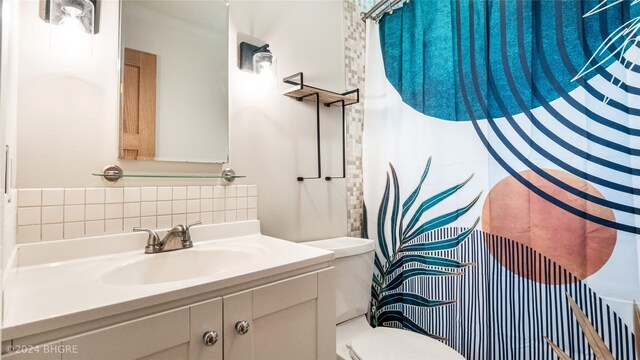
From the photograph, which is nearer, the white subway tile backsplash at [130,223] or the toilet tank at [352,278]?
the white subway tile backsplash at [130,223]

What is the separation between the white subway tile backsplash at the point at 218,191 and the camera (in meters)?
1.15

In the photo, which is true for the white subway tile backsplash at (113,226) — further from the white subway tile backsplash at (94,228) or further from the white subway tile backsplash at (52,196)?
the white subway tile backsplash at (52,196)

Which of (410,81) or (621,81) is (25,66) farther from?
(621,81)

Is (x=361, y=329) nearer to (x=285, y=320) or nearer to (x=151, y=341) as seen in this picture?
(x=285, y=320)

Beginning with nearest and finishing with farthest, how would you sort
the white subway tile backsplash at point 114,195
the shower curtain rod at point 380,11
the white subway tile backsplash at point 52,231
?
the white subway tile backsplash at point 52,231, the white subway tile backsplash at point 114,195, the shower curtain rod at point 380,11

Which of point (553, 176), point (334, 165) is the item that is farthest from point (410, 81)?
point (553, 176)

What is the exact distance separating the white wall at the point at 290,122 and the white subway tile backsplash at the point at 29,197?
61cm

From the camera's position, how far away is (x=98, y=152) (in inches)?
36.9

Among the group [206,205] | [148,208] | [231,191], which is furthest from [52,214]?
[231,191]

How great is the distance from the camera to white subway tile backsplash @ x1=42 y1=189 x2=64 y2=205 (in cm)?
83

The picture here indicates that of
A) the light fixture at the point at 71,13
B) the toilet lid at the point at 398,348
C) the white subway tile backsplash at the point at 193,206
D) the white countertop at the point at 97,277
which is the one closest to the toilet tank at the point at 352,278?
the toilet lid at the point at 398,348

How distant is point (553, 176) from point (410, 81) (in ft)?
2.45

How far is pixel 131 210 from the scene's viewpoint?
0.97 metres

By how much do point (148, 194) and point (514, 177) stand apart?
4.42 feet
